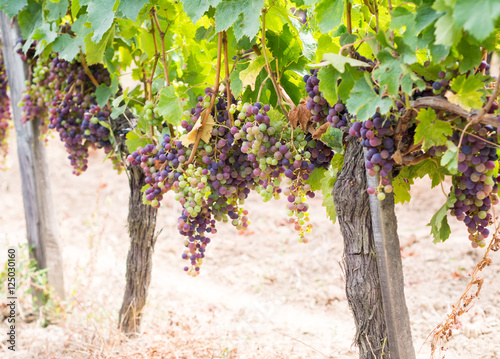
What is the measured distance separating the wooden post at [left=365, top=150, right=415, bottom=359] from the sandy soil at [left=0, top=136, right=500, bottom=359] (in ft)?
1.14

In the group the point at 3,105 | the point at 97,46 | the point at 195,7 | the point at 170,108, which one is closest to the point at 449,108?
the point at 195,7

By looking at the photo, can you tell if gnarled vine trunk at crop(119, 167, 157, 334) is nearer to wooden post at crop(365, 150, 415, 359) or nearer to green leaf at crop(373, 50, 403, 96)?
wooden post at crop(365, 150, 415, 359)

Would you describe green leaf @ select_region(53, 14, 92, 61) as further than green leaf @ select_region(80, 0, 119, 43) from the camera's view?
Yes

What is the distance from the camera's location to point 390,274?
1391 mm

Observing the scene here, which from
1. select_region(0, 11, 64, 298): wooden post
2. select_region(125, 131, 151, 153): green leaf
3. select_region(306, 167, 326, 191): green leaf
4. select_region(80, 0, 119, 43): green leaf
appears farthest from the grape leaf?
select_region(0, 11, 64, 298): wooden post

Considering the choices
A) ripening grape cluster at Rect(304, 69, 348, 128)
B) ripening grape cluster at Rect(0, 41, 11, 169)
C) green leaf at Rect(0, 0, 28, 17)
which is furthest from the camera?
ripening grape cluster at Rect(0, 41, 11, 169)

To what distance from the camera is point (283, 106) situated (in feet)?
5.10

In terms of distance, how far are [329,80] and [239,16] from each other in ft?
1.30

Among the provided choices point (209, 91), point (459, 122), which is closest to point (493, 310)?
point (459, 122)

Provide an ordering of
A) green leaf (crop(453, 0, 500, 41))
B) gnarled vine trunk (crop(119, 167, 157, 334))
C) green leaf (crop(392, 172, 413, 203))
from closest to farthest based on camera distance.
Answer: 1. green leaf (crop(453, 0, 500, 41))
2. green leaf (crop(392, 172, 413, 203))
3. gnarled vine trunk (crop(119, 167, 157, 334))

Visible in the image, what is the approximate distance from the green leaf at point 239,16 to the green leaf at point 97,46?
0.70 m

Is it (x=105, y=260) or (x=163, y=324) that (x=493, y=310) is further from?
(x=105, y=260)

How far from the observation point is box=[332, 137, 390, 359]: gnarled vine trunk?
141 cm

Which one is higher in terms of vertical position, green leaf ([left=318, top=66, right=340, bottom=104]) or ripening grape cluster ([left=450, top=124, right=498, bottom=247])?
green leaf ([left=318, top=66, right=340, bottom=104])
